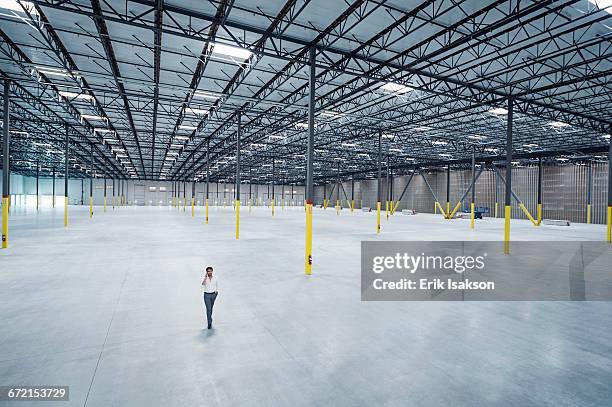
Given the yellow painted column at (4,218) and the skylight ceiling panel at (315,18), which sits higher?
the skylight ceiling panel at (315,18)

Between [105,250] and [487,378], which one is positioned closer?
[487,378]

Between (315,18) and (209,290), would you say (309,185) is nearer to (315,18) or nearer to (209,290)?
Result: (209,290)

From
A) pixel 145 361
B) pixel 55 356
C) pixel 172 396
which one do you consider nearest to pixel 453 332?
pixel 172 396

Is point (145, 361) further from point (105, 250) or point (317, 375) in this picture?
point (105, 250)

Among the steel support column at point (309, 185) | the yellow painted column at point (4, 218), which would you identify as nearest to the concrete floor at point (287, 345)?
the steel support column at point (309, 185)

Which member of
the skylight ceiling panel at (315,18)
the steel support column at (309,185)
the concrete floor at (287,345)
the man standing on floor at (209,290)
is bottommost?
the concrete floor at (287,345)

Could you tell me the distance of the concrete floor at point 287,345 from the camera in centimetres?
450

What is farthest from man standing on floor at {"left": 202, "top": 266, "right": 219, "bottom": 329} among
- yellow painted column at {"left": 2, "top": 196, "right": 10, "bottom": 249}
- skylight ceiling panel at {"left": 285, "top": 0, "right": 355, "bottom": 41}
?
yellow painted column at {"left": 2, "top": 196, "right": 10, "bottom": 249}

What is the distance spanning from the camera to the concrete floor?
4504 mm

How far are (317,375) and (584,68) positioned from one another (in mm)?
20597

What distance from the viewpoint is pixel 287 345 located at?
593cm

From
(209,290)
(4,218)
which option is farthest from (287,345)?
(4,218)

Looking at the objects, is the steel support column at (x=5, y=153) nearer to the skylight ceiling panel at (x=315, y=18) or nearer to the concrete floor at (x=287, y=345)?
the concrete floor at (x=287, y=345)

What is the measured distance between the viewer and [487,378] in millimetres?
4867
